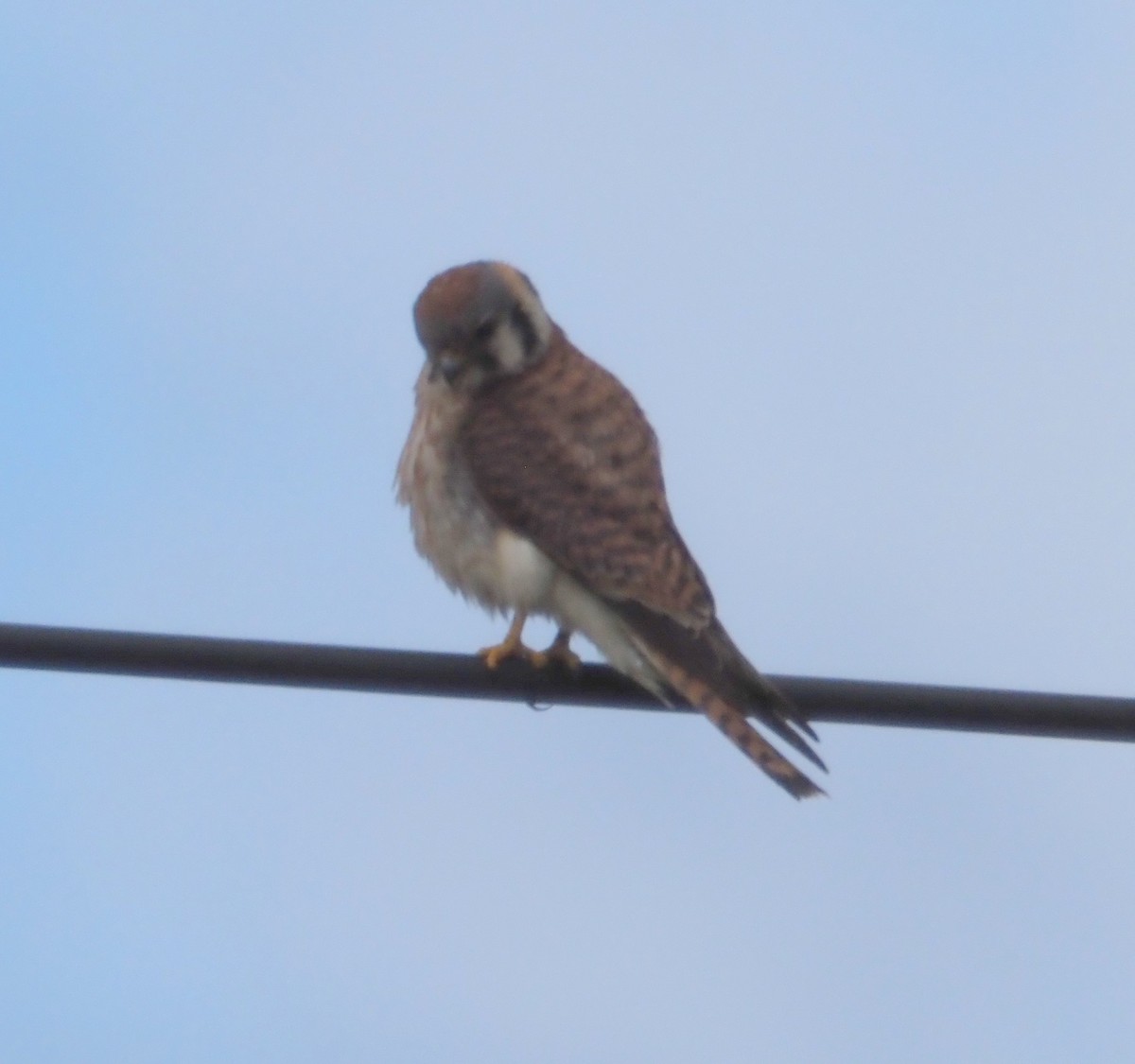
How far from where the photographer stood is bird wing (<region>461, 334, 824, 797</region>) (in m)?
5.23

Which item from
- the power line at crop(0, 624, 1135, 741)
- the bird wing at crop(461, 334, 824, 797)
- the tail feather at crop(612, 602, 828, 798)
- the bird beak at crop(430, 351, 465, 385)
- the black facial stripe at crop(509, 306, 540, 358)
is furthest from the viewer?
the black facial stripe at crop(509, 306, 540, 358)

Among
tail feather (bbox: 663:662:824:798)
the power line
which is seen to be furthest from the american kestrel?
the power line

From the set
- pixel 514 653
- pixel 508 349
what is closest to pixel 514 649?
pixel 514 653

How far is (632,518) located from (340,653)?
1.77 m

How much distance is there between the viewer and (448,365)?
6.26 meters

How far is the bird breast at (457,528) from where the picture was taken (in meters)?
5.80

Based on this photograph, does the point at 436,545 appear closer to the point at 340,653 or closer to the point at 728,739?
the point at 728,739

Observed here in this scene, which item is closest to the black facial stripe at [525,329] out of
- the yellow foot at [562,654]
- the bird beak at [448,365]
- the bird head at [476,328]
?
the bird head at [476,328]

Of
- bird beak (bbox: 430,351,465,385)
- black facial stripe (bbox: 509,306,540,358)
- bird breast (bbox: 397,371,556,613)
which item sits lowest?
bird breast (bbox: 397,371,556,613)

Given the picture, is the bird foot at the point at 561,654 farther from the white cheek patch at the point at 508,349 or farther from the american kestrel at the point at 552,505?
the white cheek patch at the point at 508,349

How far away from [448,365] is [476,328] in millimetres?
157

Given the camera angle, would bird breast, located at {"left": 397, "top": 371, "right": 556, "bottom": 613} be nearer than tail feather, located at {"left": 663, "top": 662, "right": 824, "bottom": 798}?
No

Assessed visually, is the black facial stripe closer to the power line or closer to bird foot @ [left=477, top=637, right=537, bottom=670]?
bird foot @ [left=477, top=637, right=537, bottom=670]

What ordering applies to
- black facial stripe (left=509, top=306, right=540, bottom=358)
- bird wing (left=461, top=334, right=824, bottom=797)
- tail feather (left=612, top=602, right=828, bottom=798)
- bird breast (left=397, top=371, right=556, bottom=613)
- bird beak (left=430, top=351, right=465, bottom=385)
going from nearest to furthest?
1. tail feather (left=612, top=602, right=828, bottom=798)
2. bird wing (left=461, top=334, right=824, bottom=797)
3. bird breast (left=397, top=371, right=556, bottom=613)
4. bird beak (left=430, top=351, right=465, bottom=385)
5. black facial stripe (left=509, top=306, right=540, bottom=358)
